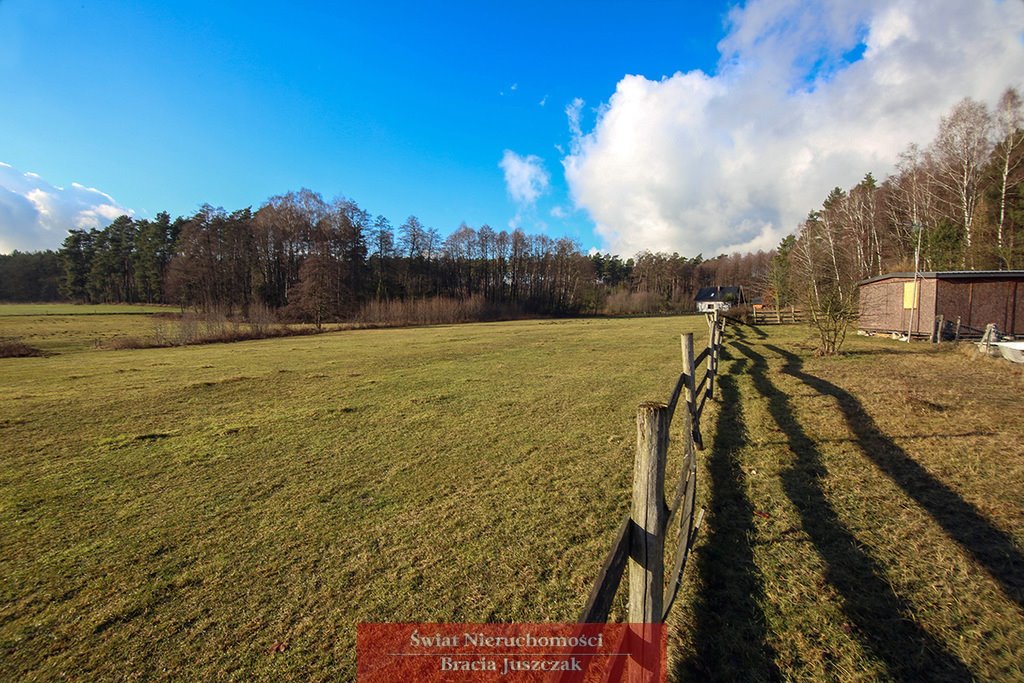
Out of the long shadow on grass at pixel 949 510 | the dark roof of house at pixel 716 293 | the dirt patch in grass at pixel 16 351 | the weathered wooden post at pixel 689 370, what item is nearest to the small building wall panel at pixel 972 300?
the long shadow on grass at pixel 949 510

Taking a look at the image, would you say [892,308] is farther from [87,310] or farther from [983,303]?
[87,310]

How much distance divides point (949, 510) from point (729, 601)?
10.1 feet

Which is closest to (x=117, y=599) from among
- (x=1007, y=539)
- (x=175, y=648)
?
(x=175, y=648)

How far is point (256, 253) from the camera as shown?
5247 centimetres

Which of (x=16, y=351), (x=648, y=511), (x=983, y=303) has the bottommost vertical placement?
(x=16, y=351)

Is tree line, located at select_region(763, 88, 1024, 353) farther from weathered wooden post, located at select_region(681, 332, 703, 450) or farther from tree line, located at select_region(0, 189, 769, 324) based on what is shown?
tree line, located at select_region(0, 189, 769, 324)

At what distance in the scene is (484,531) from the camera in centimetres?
412

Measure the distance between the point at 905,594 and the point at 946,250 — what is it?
35.2 metres

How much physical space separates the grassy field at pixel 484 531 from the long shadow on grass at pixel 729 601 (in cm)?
2

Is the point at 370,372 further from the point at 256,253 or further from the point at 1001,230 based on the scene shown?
the point at 256,253

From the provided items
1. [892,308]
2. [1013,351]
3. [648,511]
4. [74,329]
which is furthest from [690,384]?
[74,329]

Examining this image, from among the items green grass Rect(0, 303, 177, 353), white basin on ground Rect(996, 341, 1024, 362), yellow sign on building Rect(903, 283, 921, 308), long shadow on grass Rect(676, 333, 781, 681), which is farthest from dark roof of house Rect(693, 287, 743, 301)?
long shadow on grass Rect(676, 333, 781, 681)

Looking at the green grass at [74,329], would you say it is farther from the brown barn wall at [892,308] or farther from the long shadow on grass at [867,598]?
the brown barn wall at [892,308]

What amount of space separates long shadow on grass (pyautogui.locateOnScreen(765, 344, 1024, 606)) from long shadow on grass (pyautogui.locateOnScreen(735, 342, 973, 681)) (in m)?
0.83
